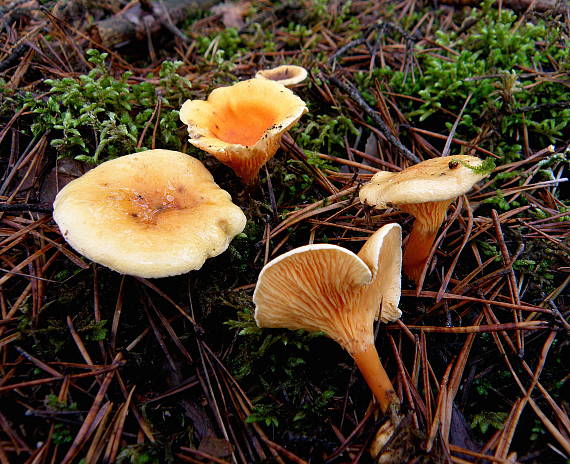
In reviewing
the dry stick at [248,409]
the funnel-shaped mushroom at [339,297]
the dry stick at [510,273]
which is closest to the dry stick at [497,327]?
the dry stick at [510,273]

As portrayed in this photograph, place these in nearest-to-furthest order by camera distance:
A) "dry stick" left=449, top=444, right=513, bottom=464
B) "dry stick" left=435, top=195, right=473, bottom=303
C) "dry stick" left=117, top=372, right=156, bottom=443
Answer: "dry stick" left=449, top=444, right=513, bottom=464 → "dry stick" left=117, top=372, right=156, bottom=443 → "dry stick" left=435, top=195, right=473, bottom=303

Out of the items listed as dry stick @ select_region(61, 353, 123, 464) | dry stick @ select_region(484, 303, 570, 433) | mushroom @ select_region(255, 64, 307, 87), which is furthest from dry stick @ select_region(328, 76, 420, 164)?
dry stick @ select_region(61, 353, 123, 464)

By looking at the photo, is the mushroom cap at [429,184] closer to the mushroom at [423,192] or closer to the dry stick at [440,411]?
the mushroom at [423,192]

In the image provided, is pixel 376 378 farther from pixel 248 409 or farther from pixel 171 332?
pixel 171 332

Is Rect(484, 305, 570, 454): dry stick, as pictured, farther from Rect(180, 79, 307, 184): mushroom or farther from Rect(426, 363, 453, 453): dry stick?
Rect(180, 79, 307, 184): mushroom

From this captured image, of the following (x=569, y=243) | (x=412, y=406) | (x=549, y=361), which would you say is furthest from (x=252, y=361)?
(x=569, y=243)

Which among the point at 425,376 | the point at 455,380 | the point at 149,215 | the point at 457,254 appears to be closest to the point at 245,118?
the point at 149,215
